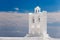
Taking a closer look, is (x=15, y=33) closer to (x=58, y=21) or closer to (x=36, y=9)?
(x=36, y=9)

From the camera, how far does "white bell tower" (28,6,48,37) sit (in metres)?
11.0

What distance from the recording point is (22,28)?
11.4m

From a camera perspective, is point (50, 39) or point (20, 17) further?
point (20, 17)

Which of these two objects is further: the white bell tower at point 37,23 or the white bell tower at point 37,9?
the white bell tower at point 37,9

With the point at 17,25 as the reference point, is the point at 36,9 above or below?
above

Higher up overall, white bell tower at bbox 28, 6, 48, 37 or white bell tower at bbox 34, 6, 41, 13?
white bell tower at bbox 34, 6, 41, 13

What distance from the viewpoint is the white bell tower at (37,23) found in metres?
11.0

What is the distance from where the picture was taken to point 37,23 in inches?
441

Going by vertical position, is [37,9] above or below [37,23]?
above

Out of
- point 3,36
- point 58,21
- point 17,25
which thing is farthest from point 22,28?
point 58,21

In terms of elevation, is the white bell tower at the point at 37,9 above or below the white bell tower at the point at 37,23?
above

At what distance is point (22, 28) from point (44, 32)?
1265mm

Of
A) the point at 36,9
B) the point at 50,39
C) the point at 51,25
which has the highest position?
the point at 36,9

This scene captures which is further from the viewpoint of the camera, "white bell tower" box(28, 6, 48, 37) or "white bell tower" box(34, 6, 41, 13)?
"white bell tower" box(34, 6, 41, 13)
